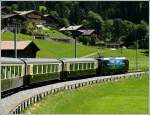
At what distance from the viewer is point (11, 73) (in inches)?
1610

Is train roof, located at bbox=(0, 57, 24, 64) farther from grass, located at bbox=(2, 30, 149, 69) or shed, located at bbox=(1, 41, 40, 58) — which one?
grass, located at bbox=(2, 30, 149, 69)

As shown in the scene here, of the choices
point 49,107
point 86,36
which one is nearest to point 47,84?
point 49,107

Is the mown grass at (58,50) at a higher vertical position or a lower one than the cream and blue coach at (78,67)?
higher

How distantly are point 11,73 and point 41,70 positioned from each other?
11.1 meters

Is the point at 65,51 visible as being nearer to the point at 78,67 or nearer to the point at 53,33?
the point at 53,33

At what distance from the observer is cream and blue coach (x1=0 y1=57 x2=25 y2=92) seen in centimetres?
3819

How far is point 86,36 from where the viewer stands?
175 metres

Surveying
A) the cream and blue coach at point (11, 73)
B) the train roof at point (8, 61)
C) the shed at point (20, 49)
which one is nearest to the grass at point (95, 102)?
the cream and blue coach at point (11, 73)

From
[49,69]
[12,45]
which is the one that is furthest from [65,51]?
[49,69]

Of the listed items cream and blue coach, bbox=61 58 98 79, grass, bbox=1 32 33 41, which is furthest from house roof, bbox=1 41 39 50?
grass, bbox=1 32 33 41

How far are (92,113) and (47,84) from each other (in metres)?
21.5

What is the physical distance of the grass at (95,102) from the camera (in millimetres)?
37059

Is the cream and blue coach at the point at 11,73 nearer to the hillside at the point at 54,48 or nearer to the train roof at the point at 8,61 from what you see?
the train roof at the point at 8,61

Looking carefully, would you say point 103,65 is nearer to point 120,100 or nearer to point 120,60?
point 120,60
